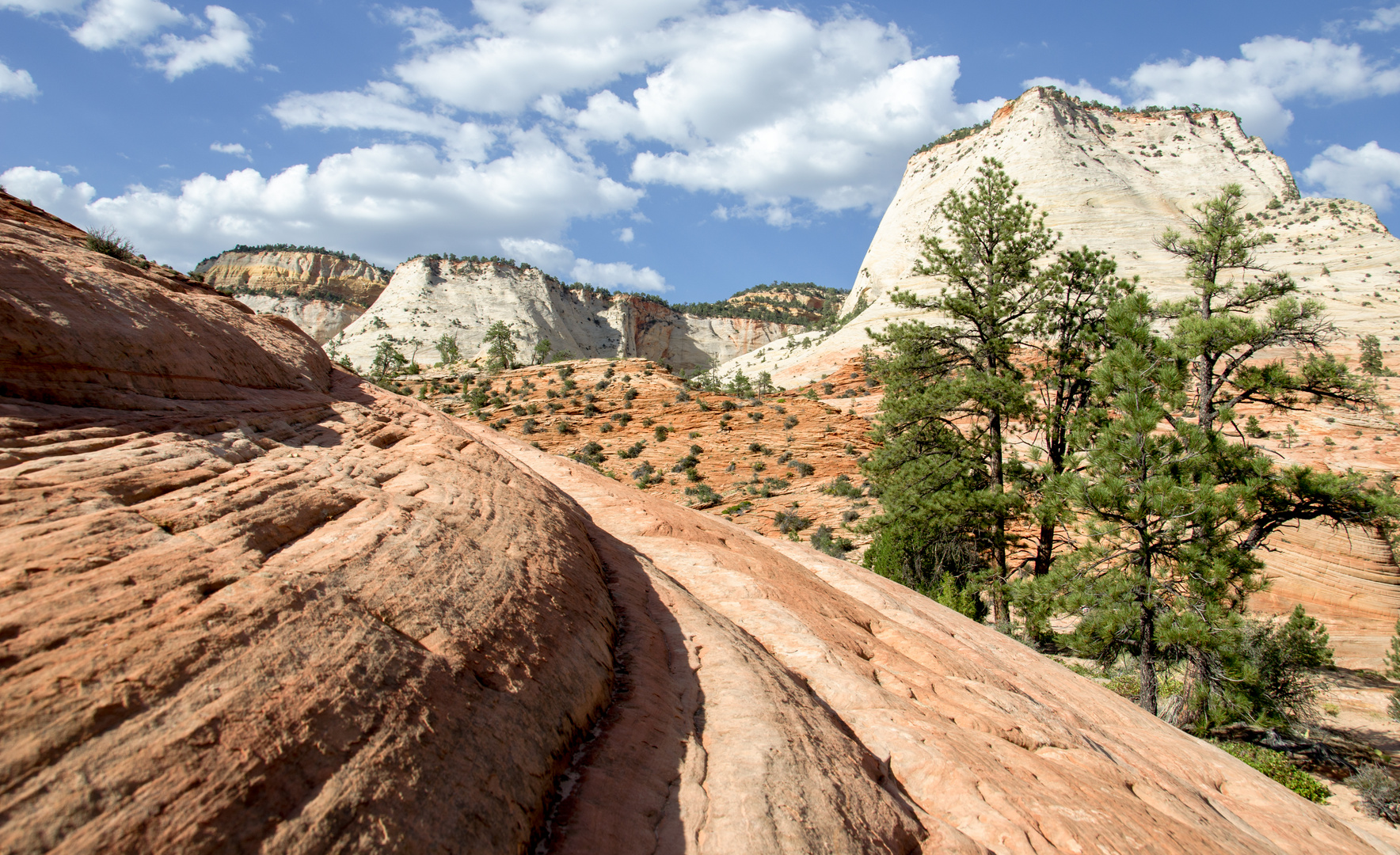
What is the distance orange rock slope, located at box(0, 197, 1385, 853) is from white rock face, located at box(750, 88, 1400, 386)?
43.1 m

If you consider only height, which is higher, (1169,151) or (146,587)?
(1169,151)

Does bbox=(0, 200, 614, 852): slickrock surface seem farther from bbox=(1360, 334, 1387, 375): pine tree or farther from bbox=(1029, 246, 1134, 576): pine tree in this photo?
bbox=(1360, 334, 1387, 375): pine tree

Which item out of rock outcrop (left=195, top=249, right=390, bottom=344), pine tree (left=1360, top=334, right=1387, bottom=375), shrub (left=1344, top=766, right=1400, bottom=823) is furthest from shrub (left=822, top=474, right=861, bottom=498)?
rock outcrop (left=195, top=249, right=390, bottom=344)

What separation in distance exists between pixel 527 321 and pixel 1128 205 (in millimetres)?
60441

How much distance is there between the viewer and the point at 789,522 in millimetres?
21297

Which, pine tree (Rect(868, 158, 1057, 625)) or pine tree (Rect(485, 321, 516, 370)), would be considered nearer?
pine tree (Rect(868, 158, 1057, 625))

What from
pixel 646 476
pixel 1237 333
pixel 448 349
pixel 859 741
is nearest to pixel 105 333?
pixel 859 741

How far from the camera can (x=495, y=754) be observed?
2826mm

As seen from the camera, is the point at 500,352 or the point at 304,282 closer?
the point at 500,352

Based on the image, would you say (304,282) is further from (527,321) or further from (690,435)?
(690,435)

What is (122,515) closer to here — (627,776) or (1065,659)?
(627,776)

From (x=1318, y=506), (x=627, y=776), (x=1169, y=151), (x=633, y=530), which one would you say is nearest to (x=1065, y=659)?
(x=1318, y=506)

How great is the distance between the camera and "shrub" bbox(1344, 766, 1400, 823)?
9641 millimetres

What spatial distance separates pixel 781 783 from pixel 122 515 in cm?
327
